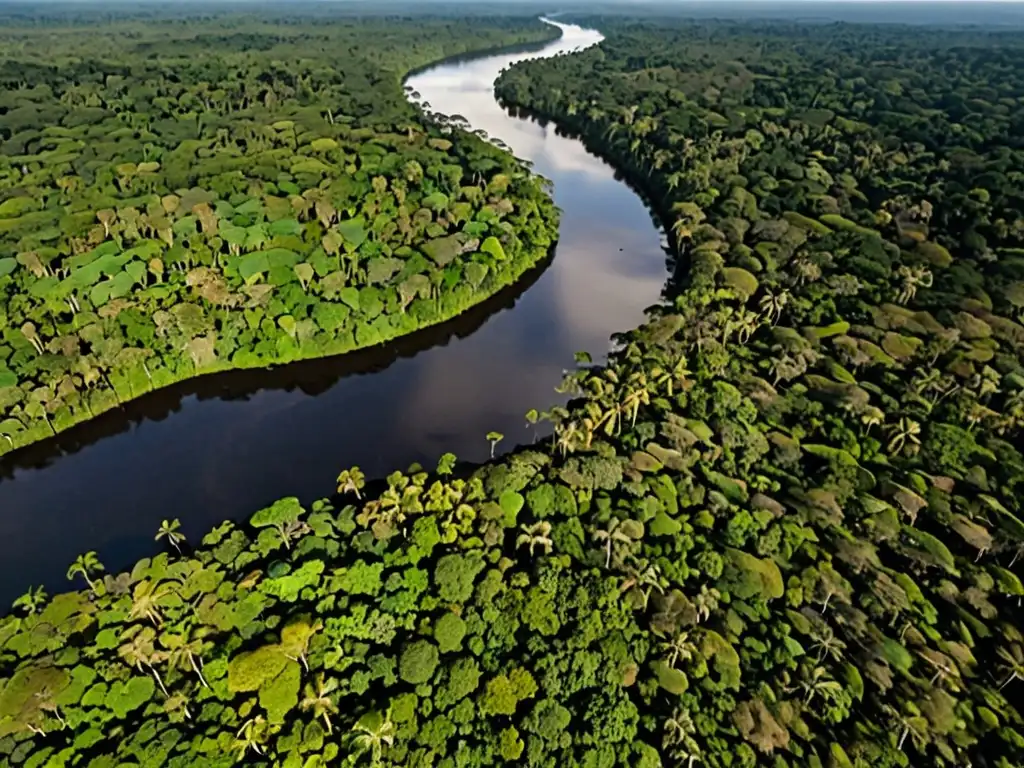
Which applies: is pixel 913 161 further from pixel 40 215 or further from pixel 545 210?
pixel 40 215

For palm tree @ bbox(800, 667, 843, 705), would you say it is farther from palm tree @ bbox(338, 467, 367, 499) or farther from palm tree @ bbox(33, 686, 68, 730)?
palm tree @ bbox(33, 686, 68, 730)

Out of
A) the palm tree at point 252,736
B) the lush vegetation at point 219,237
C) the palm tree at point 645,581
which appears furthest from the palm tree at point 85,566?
the palm tree at point 645,581

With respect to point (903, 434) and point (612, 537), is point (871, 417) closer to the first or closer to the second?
point (903, 434)

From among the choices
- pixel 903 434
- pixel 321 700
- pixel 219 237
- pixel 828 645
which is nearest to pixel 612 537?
pixel 828 645

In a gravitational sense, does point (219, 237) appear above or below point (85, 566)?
above

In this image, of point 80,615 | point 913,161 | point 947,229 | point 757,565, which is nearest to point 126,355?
point 80,615

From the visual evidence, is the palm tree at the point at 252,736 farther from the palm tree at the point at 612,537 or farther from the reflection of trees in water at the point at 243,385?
the reflection of trees in water at the point at 243,385
